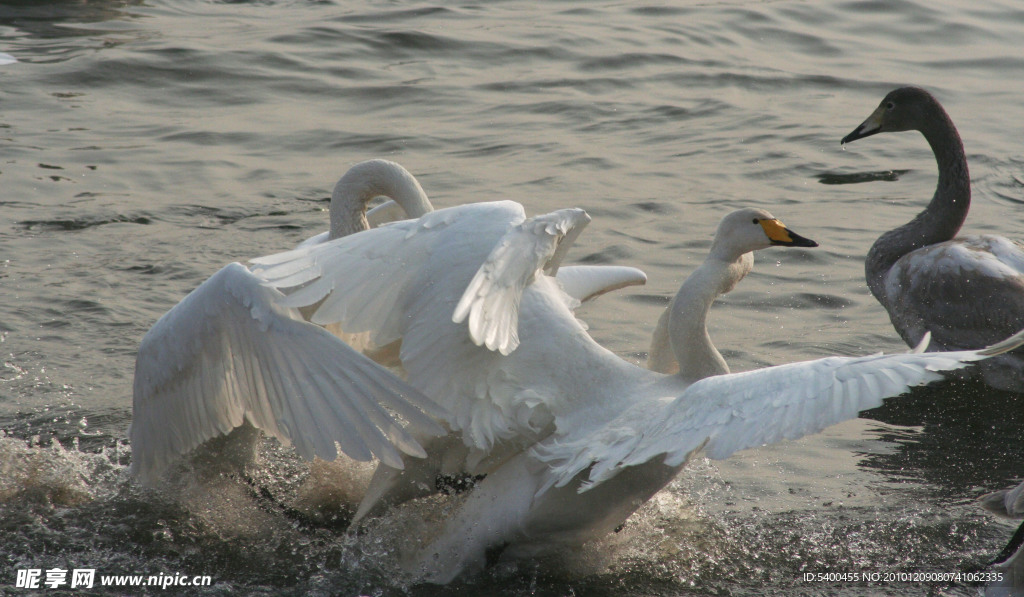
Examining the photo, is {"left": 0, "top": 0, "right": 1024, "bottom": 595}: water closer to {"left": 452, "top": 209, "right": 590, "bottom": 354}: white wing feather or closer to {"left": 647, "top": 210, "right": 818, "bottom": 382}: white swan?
{"left": 647, "top": 210, "right": 818, "bottom": 382}: white swan

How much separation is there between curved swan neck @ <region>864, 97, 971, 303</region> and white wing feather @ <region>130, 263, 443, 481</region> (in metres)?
3.58

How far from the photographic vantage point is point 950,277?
646cm

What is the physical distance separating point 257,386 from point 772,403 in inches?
70.5

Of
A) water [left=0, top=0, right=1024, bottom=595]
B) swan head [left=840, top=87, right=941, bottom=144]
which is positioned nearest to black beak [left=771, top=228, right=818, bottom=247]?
water [left=0, top=0, right=1024, bottom=595]

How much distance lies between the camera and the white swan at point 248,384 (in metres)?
3.81

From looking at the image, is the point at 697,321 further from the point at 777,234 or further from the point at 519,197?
the point at 519,197

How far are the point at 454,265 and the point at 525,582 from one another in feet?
3.84

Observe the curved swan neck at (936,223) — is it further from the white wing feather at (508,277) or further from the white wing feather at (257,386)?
the white wing feather at (257,386)

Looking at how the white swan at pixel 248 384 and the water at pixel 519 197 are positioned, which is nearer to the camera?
the white swan at pixel 248 384

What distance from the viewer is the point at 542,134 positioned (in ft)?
32.6

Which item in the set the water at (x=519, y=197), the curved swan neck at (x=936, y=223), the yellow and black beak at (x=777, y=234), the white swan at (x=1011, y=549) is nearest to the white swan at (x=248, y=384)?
the water at (x=519, y=197)

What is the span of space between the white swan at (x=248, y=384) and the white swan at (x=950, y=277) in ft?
10.5

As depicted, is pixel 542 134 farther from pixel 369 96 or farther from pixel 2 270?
pixel 2 270

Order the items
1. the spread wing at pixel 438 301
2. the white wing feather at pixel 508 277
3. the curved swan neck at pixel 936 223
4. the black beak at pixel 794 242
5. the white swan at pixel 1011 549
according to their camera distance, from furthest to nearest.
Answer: the curved swan neck at pixel 936 223
the black beak at pixel 794 242
the spread wing at pixel 438 301
the white swan at pixel 1011 549
the white wing feather at pixel 508 277
